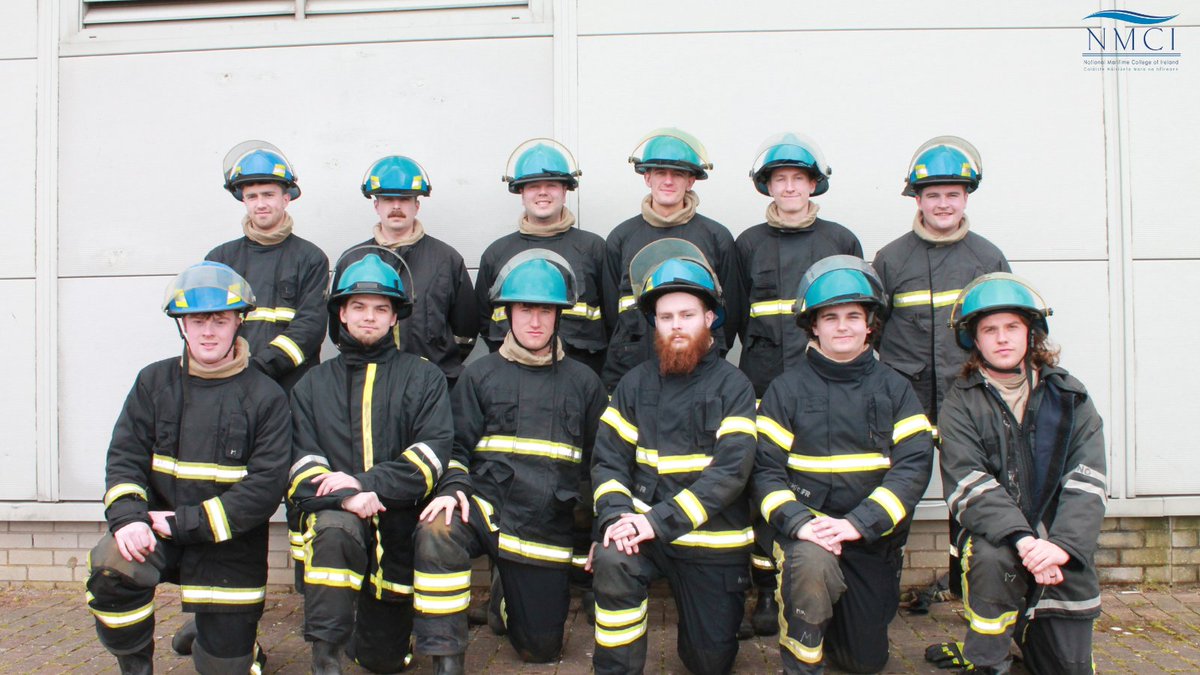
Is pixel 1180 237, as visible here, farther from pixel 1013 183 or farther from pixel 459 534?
pixel 459 534

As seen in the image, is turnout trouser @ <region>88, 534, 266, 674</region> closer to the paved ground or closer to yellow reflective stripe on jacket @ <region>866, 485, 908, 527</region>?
the paved ground

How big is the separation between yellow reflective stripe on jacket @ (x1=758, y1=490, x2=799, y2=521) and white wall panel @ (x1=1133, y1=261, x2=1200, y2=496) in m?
2.80

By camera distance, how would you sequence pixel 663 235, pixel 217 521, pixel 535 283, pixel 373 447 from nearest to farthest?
1. pixel 217 521
2. pixel 373 447
3. pixel 535 283
4. pixel 663 235

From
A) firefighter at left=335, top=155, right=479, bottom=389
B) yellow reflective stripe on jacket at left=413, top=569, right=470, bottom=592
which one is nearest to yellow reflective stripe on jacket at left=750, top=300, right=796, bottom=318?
firefighter at left=335, top=155, right=479, bottom=389

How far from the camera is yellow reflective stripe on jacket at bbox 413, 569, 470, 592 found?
394 centimetres

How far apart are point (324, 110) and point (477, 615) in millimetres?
3216

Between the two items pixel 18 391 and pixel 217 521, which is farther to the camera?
pixel 18 391

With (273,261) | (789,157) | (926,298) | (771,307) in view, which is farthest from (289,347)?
(926,298)

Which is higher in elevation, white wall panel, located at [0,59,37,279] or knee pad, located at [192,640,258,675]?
white wall panel, located at [0,59,37,279]

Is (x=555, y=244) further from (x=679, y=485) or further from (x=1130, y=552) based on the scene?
(x=1130, y=552)

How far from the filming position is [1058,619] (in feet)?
12.6

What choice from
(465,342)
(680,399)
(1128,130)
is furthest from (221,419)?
(1128,130)

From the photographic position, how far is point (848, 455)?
4.07m

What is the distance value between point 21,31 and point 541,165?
3.64 meters
